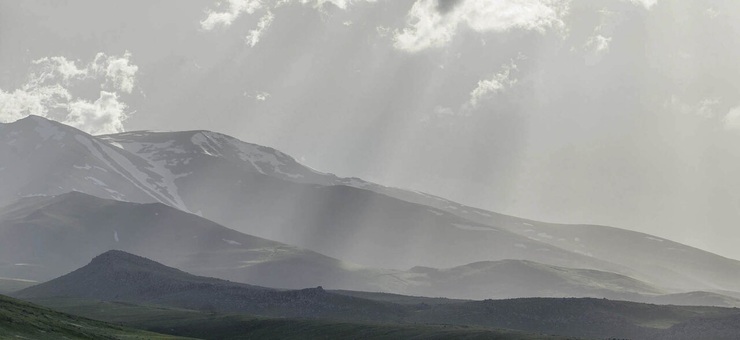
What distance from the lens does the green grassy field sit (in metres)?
139

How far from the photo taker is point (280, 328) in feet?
500

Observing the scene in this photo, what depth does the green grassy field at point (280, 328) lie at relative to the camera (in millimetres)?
139125

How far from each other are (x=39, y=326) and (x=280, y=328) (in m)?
71.7

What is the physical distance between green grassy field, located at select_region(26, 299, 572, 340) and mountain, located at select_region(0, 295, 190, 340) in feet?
137

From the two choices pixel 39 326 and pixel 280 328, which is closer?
pixel 39 326

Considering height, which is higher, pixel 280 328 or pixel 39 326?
pixel 280 328

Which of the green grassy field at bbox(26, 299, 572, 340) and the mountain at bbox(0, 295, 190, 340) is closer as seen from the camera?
the mountain at bbox(0, 295, 190, 340)

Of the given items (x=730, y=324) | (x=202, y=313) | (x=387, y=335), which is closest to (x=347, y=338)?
(x=387, y=335)

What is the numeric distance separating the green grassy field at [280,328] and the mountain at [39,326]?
4184 cm

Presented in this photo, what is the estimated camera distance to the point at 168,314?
177500 millimetres

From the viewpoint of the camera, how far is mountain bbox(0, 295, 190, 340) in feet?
258

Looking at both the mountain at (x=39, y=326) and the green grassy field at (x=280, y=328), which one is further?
the green grassy field at (x=280, y=328)

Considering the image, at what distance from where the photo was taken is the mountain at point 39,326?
258 feet

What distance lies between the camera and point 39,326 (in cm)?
8456
